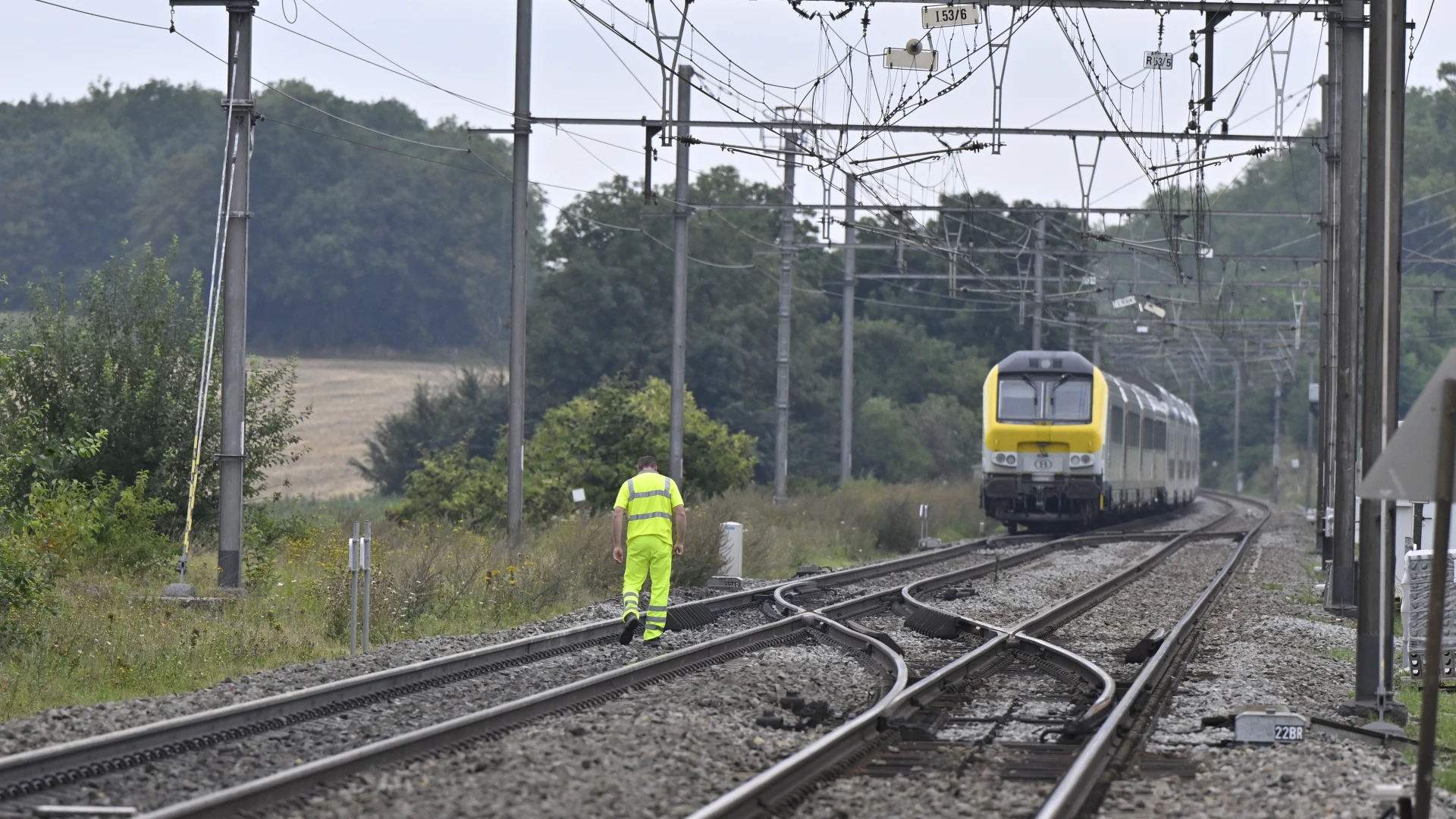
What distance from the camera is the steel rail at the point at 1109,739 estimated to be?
318 inches

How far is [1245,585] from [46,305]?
55.6 feet

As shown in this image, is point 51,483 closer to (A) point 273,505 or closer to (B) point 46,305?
(B) point 46,305

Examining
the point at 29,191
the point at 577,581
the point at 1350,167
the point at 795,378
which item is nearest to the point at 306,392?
the point at 29,191

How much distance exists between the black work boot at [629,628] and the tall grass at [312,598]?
2.24m

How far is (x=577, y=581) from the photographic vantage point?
2055 centimetres

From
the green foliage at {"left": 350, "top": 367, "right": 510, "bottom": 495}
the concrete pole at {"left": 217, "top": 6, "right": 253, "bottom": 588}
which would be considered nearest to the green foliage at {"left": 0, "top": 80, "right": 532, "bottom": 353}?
the green foliage at {"left": 350, "top": 367, "right": 510, "bottom": 495}

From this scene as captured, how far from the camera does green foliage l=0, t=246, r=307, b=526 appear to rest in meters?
21.5

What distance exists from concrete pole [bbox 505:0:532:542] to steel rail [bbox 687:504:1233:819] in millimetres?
4668

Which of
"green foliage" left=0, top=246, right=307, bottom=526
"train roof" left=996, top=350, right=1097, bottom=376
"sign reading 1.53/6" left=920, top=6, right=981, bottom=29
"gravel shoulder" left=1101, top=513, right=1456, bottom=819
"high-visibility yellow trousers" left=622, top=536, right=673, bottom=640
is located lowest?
"gravel shoulder" left=1101, top=513, right=1456, bottom=819

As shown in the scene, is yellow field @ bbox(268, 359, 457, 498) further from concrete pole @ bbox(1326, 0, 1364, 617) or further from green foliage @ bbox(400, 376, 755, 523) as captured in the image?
concrete pole @ bbox(1326, 0, 1364, 617)

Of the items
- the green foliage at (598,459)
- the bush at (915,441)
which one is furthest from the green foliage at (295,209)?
the green foliage at (598,459)

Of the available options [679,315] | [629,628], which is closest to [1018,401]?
Result: [679,315]

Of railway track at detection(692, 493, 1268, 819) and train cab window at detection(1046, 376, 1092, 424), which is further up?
train cab window at detection(1046, 376, 1092, 424)

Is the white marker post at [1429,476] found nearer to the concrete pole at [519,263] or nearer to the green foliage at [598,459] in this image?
the concrete pole at [519,263]
